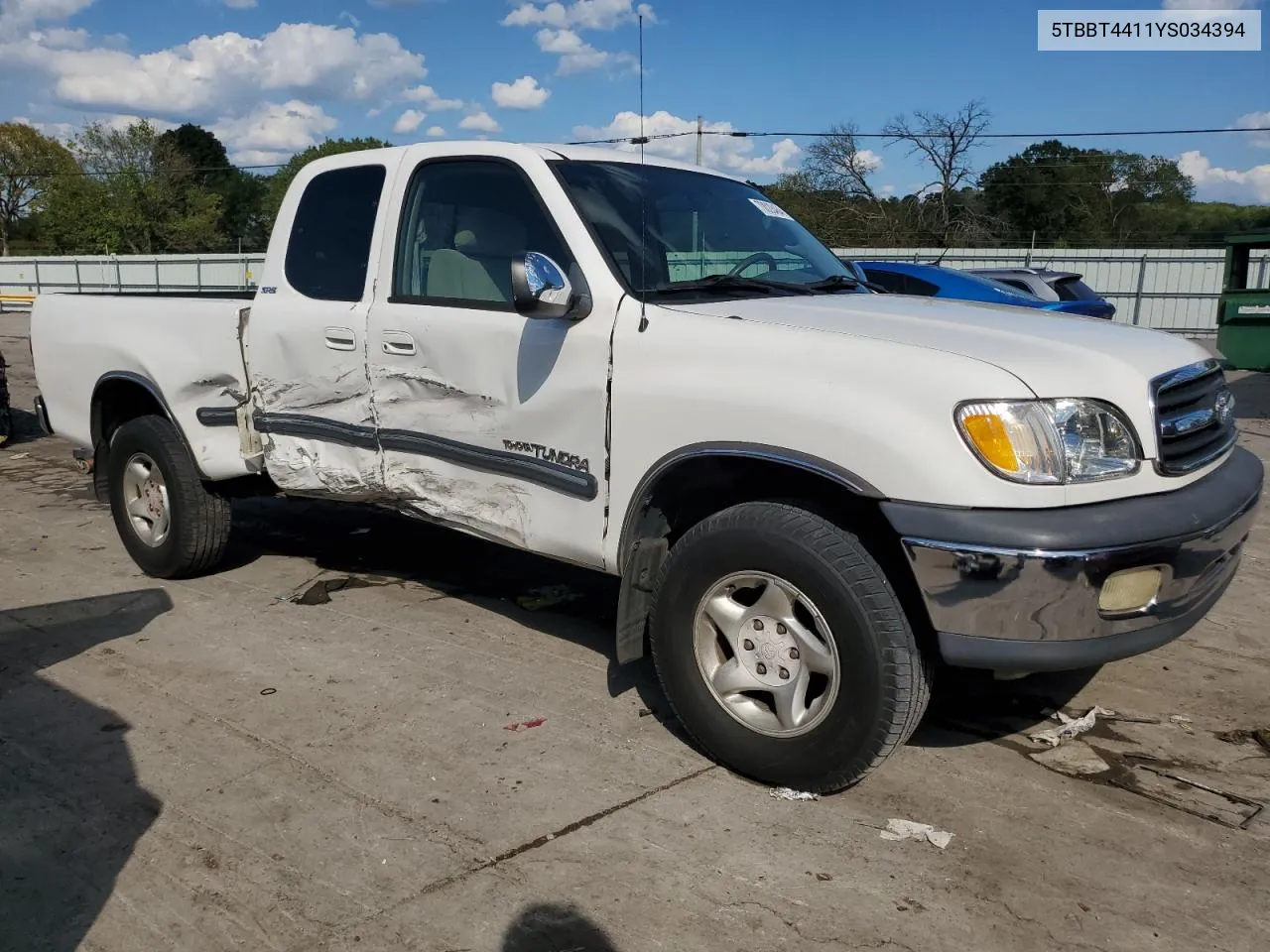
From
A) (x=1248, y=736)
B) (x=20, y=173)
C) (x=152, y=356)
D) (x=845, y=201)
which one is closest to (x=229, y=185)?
(x=20, y=173)

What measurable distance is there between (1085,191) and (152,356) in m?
49.0

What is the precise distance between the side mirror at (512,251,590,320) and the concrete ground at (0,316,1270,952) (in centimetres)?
149

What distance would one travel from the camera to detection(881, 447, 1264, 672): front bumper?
278 cm

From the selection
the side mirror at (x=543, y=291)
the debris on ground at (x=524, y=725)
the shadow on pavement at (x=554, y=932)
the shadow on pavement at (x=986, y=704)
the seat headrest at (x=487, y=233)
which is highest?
the seat headrest at (x=487, y=233)

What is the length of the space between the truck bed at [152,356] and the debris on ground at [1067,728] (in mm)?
3702

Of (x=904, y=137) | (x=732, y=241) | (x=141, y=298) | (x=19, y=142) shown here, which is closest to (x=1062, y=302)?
(x=732, y=241)

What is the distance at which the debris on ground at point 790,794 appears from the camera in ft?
10.9

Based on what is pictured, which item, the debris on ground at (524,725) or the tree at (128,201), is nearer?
the debris on ground at (524,725)

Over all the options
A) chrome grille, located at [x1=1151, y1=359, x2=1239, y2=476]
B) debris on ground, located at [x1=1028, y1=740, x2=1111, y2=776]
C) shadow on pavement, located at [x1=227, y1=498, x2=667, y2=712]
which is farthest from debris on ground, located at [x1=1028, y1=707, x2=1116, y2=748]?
shadow on pavement, located at [x1=227, y1=498, x2=667, y2=712]

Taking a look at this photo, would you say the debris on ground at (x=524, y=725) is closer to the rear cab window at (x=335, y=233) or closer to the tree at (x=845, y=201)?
the rear cab window at (x=335, y=233)

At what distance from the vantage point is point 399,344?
425cm

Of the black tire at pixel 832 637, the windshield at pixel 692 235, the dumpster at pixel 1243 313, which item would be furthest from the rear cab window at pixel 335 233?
the dumpster at pixel 1243 313

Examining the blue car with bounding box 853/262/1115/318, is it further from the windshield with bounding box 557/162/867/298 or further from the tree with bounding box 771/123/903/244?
the tree with bounding box 771/123/903/244

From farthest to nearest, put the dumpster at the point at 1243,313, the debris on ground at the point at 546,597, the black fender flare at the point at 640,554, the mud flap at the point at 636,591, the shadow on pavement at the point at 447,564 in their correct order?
the dumpster at the point at 1243,313 → the debris on ground at the point at 546,597 → the shadow on pavement at the point at 447,564 → the mud flap at the point at 636,591 → the black fender flare at the point at 640,554
